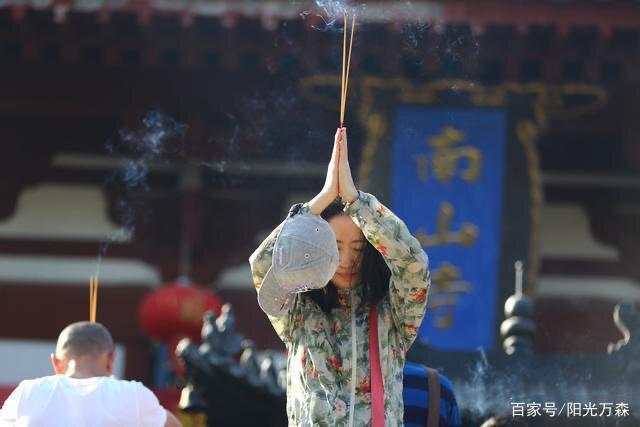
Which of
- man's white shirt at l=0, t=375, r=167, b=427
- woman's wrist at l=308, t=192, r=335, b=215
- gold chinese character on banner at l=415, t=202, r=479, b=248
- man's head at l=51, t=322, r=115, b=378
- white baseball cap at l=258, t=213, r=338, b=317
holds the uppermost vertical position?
gold chinese character on banner at l=415, t=202, r=479, b=248

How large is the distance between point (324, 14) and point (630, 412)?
3.16m

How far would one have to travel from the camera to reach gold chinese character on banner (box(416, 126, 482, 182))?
317 inches

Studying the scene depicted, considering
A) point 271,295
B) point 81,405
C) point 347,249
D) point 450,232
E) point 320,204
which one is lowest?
point 81,405

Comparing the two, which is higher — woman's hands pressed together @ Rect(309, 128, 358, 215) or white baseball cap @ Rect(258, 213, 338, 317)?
woman's hands pressed together @ Rect(309, 128, 358, 215)

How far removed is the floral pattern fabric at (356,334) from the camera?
11.5ft

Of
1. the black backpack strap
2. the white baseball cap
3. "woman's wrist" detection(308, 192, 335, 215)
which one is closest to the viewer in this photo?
the white baseball cap

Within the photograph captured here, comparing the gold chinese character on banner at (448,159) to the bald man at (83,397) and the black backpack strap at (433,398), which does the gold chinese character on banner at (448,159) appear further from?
the bald man at (83,397)

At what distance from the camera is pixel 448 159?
26.4ft

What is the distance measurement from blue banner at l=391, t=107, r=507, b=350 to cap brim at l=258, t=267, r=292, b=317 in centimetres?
443

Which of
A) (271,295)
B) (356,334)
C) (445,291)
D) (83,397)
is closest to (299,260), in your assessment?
(271,295)

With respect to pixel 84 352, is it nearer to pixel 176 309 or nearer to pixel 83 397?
pixel 83 397

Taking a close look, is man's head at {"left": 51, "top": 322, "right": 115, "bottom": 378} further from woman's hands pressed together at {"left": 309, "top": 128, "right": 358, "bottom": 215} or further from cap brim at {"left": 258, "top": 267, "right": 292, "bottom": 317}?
woman's hands pressed together at {"left": 309, "top": 128, "right": 358, "bottom": 215}

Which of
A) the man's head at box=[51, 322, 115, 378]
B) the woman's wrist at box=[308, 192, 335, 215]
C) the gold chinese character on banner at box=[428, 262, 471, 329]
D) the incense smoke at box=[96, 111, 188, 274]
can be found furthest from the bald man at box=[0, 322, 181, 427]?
the incense smoke at box=[96, 111, 188, 274]

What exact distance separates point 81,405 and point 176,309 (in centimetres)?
428
